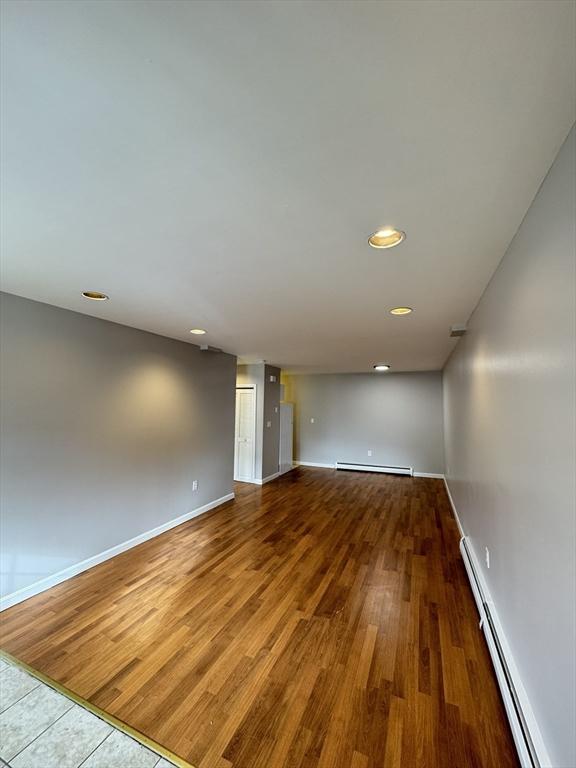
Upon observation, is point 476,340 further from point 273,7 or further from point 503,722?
point 273,7

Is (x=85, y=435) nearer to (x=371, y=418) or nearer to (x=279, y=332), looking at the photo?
(x=279, y=332)

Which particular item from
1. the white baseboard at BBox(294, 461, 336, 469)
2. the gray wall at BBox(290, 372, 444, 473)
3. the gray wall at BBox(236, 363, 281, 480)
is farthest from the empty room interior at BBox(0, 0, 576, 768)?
the white baseboard at BBox(294, 461, 336, 469)

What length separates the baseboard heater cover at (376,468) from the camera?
677 cm

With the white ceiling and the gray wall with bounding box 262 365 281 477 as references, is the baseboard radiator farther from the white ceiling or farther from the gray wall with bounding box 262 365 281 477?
the gray wall with bounding box 262 365 281 477

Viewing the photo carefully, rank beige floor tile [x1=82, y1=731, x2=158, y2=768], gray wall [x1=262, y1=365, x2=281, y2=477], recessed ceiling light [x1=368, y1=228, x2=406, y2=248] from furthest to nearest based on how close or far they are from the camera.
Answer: gray wall [x1=262, y1=365, x2=281, y2=477]
recessed ceiling light [x1=368, y1=228, x2=406, y2=248]
beige floor tile [x1=82, y1=731, x2=158, y2=768]

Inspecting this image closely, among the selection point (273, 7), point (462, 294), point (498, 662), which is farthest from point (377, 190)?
point (498, 662)

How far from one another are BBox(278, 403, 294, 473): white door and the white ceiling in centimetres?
508

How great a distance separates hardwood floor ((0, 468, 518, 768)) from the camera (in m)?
1.36

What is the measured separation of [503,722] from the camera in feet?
4.71

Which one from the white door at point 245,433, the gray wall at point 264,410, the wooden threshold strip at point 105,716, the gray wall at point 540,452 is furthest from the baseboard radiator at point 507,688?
the white door at point 245,433

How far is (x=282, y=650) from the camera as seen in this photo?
1863 millimetres

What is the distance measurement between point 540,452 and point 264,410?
15.8ft

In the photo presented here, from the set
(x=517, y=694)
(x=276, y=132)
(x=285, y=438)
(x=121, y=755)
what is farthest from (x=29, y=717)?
(x=285, y=438)

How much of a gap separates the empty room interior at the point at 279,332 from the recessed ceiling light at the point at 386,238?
1cm
